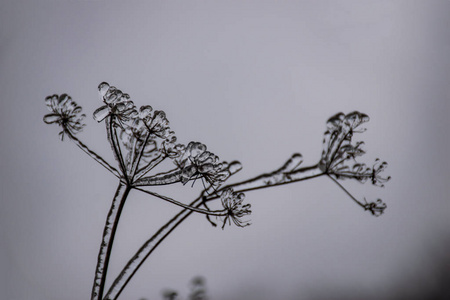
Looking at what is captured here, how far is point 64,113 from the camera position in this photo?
1.53 feet

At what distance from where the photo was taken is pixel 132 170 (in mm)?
463

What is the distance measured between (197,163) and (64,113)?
0.53ft

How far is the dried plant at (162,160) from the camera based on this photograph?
44 centimetres

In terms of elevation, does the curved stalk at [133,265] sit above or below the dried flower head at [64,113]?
below

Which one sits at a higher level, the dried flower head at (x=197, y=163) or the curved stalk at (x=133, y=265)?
the dried flower head at (x=197, y=163)

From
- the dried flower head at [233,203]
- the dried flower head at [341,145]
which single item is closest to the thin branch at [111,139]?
the dried flower head at [233,203]

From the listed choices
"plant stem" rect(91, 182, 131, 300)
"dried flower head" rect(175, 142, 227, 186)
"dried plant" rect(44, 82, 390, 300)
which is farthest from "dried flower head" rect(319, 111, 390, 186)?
"plant stem" rect(91, 182, 131, 300)

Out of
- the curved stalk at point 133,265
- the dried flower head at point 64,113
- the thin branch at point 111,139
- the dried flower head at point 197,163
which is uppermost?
the dried flower head at point 64,113

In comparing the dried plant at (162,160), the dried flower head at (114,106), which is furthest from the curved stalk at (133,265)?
the dried flower head at (114,106)

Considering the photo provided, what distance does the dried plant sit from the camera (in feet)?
1.43

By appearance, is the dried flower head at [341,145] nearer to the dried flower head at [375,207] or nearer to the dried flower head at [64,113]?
the dried flower head at [375,207]

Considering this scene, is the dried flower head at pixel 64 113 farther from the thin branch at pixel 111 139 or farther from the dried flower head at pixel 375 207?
the dried flower head at pixel 375 207

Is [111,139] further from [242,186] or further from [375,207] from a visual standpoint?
[375,207]

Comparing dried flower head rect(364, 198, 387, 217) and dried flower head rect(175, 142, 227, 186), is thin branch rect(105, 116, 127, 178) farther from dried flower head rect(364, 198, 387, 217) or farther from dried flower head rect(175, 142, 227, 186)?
dried flower head rect(364, 198, 387, 217)
